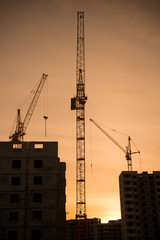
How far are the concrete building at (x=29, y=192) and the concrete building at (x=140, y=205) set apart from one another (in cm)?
6051

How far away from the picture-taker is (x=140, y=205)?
432ft

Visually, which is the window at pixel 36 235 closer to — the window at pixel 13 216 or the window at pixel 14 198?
the window at pixel 13 216

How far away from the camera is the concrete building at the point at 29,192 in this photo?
227 ft

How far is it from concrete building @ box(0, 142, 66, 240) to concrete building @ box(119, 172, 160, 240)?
6051 cm

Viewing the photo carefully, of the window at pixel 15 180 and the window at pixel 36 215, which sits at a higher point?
the window at pixel 15 180

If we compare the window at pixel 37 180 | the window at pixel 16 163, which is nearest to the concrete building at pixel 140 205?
the window at pixel 37 180

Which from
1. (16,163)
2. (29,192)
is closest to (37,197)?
(29,192)

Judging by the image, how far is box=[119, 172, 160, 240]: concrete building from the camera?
124812 mm

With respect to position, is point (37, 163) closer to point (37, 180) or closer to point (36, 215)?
point (37, 180)

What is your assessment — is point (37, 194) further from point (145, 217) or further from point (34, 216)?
point (145, 217)

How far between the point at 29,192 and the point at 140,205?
243 ft

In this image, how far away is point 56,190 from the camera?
72.9 m

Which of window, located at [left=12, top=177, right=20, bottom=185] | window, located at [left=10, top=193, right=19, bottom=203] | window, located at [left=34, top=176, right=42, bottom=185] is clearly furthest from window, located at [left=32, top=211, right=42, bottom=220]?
window, located at [left=12, top=177, right=20, bottom=185]

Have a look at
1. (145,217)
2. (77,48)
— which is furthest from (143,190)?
(77,48)
